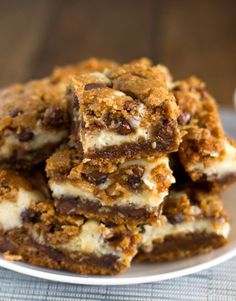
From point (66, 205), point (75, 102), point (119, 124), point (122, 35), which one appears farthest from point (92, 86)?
point (122, 35)

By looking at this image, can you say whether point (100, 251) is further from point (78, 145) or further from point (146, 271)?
point (78, 145)

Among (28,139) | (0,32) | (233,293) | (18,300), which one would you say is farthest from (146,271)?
(0,32)

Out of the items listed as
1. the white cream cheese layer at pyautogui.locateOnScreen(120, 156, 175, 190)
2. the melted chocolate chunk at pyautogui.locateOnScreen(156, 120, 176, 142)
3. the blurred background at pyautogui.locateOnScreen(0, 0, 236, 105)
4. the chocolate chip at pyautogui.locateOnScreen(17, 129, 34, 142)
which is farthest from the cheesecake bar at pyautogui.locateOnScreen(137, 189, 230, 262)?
the blurred background at pyautogui.locateOnScreen(0, 0, 236, 105)

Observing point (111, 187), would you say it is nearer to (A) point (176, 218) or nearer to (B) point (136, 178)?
(B) point (136, 178)

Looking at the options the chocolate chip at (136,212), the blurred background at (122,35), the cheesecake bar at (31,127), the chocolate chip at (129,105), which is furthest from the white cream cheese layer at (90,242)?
the blurred background at (122,35)

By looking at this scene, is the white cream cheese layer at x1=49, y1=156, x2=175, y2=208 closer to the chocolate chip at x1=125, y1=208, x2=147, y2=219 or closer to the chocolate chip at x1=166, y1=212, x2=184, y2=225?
the chocolate chip at x1=125, y1=208, x2=147, y2=219
